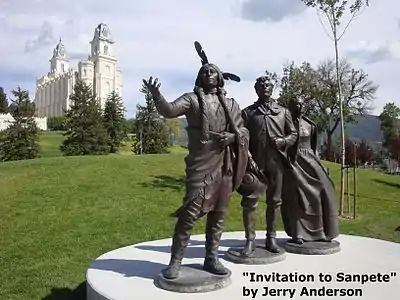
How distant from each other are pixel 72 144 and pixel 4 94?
125 ft

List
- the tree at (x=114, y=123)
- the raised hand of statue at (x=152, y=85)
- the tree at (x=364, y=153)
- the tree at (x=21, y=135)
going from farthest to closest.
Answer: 1. the tree at (x=364, y=153)
2. the tree at (x=114, y=123)
3. the tree at (x=21, y=135)
4. the raised hand of statue at (x=152, y=85)

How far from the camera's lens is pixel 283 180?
7102mm

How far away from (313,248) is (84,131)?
84.2 ft

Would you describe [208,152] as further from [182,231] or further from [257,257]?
[257,257]

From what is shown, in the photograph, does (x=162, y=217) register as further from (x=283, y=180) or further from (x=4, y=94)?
(x=4, y=94)

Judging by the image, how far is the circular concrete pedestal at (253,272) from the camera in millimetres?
4754

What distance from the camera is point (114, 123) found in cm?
3691

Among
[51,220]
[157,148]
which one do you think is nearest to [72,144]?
[157,148]

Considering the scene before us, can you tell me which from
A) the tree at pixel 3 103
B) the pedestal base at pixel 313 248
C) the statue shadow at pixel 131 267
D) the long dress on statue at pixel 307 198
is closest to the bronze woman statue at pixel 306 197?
the long dress on statue at pixel 307 198

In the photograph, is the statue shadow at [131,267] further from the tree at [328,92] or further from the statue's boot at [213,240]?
the tree at [328,92]

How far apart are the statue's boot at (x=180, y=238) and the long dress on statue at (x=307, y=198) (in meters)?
2.51

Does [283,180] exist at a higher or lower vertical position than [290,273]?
higher

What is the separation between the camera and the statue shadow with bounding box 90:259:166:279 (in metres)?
5.46

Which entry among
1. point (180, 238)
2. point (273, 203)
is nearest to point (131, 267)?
point (180, 238)
